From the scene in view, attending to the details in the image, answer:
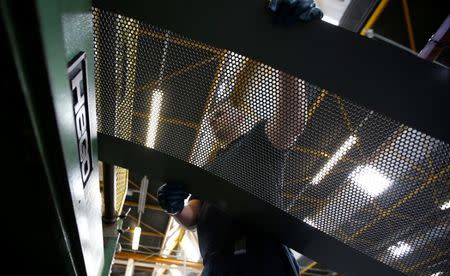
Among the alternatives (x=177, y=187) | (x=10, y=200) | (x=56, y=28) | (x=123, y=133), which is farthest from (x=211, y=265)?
(x=56, y=28)

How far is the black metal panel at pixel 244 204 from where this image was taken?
3.62 ft

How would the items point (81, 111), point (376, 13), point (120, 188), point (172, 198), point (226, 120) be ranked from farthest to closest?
point (376, 13) → point (120, 188) → point (172, 198) → point (226, 120) → point (81, 111)

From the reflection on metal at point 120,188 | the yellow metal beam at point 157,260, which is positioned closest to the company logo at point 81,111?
the reflection on metal at point 120,188

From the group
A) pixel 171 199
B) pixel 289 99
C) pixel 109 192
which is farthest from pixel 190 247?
pixel 289 99

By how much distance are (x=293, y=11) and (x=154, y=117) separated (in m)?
0.59

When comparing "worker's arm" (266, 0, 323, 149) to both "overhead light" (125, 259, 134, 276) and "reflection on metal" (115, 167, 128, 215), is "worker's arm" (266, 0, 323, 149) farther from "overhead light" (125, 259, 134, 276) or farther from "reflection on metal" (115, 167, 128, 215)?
"overhead light" (125, 259, 134, 276)

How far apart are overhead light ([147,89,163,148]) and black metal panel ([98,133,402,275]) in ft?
0.16

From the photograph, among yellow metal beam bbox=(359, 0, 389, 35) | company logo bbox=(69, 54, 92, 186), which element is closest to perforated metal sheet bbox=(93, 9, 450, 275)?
company logo bbox=(69, 54, 92, 186)

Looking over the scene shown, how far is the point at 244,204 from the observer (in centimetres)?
117

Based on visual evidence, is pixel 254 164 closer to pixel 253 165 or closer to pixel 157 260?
pixel 253 165

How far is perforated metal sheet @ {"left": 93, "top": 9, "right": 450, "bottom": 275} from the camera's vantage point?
2.71 feet

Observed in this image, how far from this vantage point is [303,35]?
74cm

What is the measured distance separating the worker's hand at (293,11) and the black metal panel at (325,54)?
2cm

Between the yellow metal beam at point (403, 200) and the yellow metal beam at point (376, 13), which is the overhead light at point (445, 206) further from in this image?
the yellow metal beam at point (376, 13)
